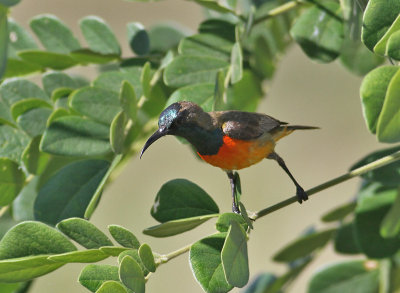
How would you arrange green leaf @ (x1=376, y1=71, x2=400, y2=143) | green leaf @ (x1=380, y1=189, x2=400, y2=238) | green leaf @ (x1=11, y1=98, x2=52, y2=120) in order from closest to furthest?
1. green leaf @ (x1=376, y1=71, x2=400, y2=143)
2. green leaf @ (x1=380, y1=189, x2=400, y2=238)
3. green leaf @ (x1=11, y1=98, x2=52, y2=120)

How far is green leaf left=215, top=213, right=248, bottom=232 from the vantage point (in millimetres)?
1212

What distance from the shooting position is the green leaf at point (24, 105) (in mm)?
1605

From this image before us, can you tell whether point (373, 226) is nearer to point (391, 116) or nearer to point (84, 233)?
point (391, 116)

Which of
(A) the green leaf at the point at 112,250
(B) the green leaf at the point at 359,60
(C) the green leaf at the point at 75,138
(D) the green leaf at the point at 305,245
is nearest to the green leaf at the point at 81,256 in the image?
(A) the green leaf at the point at 112,250

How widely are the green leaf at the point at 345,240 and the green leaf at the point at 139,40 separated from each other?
80 centimetres

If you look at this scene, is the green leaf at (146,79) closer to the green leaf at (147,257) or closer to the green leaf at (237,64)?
the green leaf at (237,64)

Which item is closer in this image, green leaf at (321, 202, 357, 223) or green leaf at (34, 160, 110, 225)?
green leaf at (34, 160, 110, 225)

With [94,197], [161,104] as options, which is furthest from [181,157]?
[94,197]

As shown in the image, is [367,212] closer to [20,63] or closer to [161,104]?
[161,104]

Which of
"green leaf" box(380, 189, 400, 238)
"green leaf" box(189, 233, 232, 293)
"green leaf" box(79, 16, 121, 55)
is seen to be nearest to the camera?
"green leaf" box(189, 233, 232, 293)

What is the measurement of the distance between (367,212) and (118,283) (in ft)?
2.72

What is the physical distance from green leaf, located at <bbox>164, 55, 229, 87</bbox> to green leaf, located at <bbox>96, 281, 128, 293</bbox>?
0.65 meters

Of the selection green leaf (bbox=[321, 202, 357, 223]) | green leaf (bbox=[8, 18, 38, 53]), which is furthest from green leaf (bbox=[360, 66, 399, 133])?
green leaf (bbox=[8, 18, 38, 53])

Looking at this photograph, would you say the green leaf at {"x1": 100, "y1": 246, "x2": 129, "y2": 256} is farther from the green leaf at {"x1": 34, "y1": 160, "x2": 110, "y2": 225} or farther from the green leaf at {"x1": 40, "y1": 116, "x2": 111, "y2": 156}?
the green leaf at {"x1": 40, "y1": 116, "x2": 111, "y2": 156}
